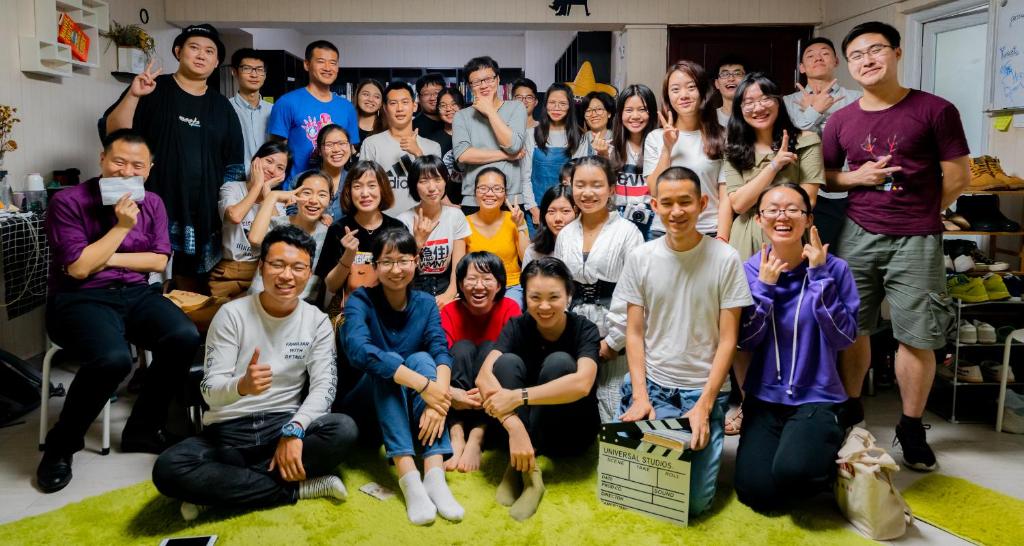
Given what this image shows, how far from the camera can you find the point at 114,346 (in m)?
2.58

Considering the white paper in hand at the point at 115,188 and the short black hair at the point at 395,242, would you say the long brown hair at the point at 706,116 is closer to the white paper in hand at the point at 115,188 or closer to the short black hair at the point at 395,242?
the short black hair at the point at 395,242

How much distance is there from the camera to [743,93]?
110 inches

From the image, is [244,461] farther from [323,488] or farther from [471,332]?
[471,332]

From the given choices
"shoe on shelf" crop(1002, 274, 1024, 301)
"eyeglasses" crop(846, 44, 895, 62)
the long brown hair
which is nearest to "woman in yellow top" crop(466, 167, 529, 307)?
the long brown hair

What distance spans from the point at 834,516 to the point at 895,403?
1310 mm

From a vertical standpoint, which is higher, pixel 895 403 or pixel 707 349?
pixel 707 349

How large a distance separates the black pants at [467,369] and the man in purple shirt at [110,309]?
961 millimetres

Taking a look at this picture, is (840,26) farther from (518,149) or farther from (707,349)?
(707,349)

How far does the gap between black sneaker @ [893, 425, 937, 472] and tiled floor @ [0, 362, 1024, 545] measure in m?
0.05

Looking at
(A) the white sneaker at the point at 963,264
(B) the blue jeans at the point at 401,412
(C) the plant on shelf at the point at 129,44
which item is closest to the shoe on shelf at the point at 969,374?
(A) the white sneaker at the point at 963,264

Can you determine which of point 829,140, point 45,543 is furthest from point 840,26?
point 45,543

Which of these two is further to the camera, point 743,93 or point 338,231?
point 338,231

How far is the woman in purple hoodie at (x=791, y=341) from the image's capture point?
2.31 meters

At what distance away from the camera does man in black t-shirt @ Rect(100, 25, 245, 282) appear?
3.30 m
